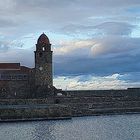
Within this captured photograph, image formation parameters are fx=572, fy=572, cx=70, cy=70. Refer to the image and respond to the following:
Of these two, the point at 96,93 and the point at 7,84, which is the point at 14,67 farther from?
the point at 96,93

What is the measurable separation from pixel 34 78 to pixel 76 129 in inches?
990

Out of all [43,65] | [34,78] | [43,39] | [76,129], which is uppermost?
[43,39]

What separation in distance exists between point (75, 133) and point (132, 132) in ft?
15.4

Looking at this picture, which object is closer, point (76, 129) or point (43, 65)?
point (76, 129)

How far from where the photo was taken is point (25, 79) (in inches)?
2822

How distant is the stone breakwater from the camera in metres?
54.5

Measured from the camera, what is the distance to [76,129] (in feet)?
154

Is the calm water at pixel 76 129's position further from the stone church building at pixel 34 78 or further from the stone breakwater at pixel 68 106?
the stone church building at pixel 34 78

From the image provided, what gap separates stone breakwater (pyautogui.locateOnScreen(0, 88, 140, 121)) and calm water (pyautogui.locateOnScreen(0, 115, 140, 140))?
2.11 metres

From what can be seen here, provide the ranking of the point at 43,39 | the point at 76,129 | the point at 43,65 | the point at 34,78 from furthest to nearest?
the point at 43,39 < the point at 34,78 < the point at 43,65 < the point at 76,129

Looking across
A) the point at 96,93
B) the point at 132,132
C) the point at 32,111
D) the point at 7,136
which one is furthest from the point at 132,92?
the point at 7,136

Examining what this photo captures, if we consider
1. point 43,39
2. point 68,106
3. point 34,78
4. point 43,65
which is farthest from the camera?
point 43,39

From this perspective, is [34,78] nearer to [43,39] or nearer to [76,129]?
[43,39]

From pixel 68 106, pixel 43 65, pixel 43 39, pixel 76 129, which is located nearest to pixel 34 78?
pixel 43 65
